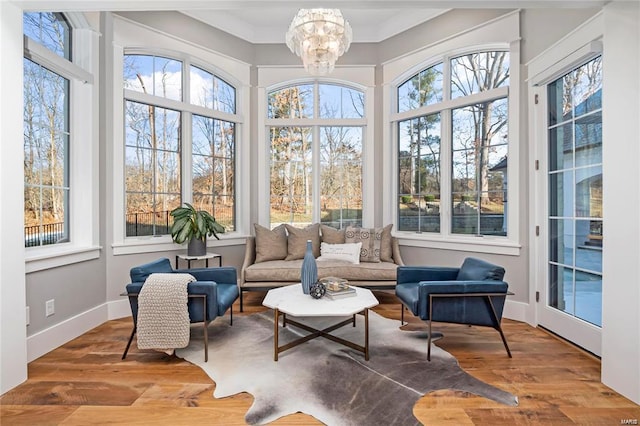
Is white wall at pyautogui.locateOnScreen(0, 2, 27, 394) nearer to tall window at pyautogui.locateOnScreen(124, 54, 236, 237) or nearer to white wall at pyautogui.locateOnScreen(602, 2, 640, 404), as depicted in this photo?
tall window at pyautogui.locateOnScreen(124, 54, 236, 237)

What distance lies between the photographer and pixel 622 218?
2254mm

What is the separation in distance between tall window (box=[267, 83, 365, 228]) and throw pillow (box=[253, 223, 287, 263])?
55 centimetres

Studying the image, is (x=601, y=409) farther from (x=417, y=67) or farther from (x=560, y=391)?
(x=417, y=67)

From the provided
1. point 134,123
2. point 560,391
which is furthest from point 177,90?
point 560,391

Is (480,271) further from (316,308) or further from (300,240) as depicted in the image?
(300,240)

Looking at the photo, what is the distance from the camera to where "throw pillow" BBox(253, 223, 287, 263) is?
14.9 ft

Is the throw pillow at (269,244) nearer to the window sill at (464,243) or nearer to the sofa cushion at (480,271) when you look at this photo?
the window sill at (464,243)

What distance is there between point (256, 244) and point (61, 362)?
2.36m

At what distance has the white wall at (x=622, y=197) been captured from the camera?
219cm

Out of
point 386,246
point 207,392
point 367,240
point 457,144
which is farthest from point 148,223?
point 457,144

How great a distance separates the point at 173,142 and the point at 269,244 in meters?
1.77

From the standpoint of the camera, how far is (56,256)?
3.01 meters

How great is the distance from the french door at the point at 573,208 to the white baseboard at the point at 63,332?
14.5ft

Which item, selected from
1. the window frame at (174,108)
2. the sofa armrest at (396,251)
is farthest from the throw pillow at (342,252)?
the window frame at (174,108)
